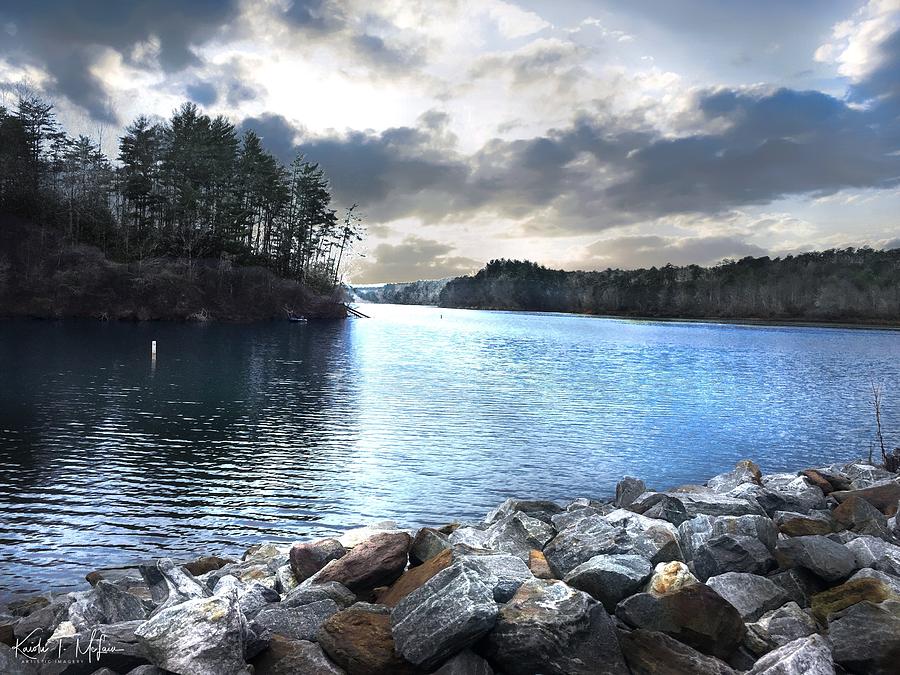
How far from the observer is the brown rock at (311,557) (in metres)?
10.7

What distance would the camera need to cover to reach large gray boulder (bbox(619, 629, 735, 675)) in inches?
270

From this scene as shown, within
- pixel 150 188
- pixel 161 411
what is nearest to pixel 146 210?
pixel 150 188

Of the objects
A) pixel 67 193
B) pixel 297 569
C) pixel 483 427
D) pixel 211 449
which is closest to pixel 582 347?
pixel 483 427

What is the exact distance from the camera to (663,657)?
22.9ft

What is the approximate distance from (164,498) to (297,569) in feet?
31.5

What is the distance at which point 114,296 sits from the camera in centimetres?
9850

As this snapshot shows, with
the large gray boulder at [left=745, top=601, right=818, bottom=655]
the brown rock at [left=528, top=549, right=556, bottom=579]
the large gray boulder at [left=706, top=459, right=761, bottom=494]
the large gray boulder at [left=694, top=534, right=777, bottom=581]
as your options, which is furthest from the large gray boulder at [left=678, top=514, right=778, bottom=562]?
the large gray boulder at [left=706, top=459, right=761, bottom=494]

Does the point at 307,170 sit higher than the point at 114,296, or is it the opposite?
the point at 307,170

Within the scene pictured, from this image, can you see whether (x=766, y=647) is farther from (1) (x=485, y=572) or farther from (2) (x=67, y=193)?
(2) (x=67, y=193)

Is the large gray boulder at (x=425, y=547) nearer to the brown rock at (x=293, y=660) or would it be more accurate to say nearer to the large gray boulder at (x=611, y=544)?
the large gray boulder at (x=611, y=544)

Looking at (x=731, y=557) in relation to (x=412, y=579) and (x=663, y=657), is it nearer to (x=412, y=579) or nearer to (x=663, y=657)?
(x=663, y=657)

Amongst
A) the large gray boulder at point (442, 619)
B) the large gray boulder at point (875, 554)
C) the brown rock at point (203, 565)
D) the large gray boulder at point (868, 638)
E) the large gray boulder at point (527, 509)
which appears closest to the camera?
the large gray boulder at point (442, 619)

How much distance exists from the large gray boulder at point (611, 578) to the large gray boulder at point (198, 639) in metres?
4.74

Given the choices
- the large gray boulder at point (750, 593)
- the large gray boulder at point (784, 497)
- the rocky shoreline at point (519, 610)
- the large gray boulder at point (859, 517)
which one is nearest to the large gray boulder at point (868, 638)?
the rocky shoreline at point (519, 610)
